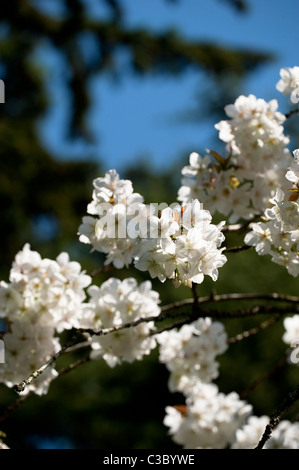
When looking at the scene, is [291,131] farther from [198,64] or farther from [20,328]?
[20,328]

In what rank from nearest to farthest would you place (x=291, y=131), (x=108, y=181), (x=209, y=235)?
(x=209, y=235) < (x=108, y=181) < (x=291, y=131)

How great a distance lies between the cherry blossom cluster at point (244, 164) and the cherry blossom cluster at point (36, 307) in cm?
51

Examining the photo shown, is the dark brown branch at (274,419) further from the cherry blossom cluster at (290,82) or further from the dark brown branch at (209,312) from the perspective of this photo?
the cherry blossom cluster at (290,82)

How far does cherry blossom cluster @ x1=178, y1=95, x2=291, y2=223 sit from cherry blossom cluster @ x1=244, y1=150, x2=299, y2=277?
14.2 inches

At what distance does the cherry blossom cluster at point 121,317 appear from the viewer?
1.81 m

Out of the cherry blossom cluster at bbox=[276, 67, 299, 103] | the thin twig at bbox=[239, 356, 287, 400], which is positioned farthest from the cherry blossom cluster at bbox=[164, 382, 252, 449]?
the cherry blossom cluster at bbox=[276, 67, 299, 103]

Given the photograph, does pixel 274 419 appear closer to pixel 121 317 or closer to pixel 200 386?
pixel 121 317

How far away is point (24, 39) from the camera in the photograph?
7.00 m

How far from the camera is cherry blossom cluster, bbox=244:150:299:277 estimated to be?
52.4 inches

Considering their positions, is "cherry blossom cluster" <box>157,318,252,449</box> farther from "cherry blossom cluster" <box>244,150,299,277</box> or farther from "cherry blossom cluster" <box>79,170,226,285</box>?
"cherry blossom cluster" <box>79,170,226,285</box>

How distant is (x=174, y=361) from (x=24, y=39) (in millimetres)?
5833

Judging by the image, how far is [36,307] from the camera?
169cm

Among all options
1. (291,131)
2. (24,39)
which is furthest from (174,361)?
(291,131)

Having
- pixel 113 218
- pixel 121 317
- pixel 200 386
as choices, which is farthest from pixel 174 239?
pixel 200 386
